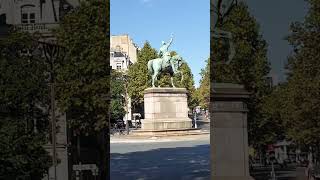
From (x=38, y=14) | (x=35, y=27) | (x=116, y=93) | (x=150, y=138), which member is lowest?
(x=150, y=138)

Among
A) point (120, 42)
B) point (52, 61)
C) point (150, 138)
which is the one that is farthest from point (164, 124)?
point (52, 61)

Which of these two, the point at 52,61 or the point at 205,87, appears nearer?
the point at 52,61

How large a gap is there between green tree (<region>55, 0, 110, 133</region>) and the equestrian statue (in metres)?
0.42

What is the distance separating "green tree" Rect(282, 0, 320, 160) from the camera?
4461 millimetres

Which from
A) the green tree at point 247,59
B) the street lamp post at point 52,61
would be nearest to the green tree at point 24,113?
the street lamp post at point 52,61

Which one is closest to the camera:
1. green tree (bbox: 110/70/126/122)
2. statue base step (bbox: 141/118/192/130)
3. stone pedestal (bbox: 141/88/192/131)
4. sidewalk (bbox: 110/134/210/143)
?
green tree (bbox: 110/70/126/122)

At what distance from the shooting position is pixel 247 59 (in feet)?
14.9

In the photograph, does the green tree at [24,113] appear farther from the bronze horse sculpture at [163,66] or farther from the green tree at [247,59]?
the green tree at [247,59]

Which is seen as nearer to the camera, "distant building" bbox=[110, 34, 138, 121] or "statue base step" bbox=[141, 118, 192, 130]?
"distant building" bbox=[110, 34, 138, 121]

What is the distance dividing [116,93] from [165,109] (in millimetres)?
866

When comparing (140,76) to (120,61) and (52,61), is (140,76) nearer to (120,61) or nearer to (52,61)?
(120,61)

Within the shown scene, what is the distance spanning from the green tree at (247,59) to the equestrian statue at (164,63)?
34 cm

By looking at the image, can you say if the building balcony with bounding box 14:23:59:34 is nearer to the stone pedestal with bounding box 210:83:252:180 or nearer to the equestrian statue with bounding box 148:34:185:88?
the equestrian statue with bounding box 148:34:185:88

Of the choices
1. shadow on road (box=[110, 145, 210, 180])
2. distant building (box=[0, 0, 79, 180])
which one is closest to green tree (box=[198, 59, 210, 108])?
shadow on road (box=[110, 145, 210, 180])
